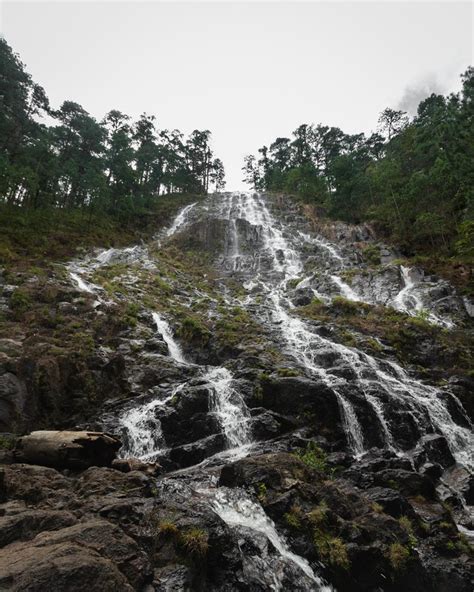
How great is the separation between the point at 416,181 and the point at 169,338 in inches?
1179

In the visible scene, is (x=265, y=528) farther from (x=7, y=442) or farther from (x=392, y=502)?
(x=7, y=442)

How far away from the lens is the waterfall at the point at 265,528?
25.5 feet

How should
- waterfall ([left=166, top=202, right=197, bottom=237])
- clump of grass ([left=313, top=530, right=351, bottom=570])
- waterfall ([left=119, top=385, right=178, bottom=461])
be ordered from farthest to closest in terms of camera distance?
waterfall ([left=166, top=202, right=197, bottom=237]) < waterfall ([left=119, top=385, right=178, bottom=461]) < clump of grass ([left=313, top=530, right=351, bottom=570])

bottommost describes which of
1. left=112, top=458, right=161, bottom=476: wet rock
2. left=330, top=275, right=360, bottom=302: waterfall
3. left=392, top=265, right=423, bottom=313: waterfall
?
left=112, top=458, right=161, bottom=476: wet rock

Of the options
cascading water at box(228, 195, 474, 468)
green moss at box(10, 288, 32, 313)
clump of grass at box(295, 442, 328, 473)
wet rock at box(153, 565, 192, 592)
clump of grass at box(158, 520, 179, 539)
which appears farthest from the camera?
green moss at box(10, 288, 32, 313)

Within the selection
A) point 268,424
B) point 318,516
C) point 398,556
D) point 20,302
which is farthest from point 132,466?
point 20,302

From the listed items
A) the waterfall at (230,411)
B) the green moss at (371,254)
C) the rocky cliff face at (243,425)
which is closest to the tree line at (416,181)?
the green moss at (371,254)

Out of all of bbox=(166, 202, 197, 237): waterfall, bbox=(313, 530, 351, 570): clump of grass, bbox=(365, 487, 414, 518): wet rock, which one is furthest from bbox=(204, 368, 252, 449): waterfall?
bbox=(166, 202, 197, 237): waterfall

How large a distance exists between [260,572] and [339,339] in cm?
1759

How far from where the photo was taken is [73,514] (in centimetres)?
728

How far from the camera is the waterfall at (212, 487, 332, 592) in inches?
306

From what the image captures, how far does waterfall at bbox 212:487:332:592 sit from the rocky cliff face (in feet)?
0.13

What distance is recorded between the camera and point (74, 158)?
4434 centimetres

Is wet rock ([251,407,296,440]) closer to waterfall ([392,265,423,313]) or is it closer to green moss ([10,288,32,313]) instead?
green moss ([10,288,32,313])
